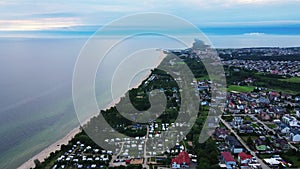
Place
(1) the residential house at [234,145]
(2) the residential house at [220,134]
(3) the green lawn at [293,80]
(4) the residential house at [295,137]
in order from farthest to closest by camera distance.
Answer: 1. (3) the green lawn at [293,80]
2. (2) the residential house at [220,134]
3. (4) the residential house at [295,137]
4. (1) the residential house at [234,145]

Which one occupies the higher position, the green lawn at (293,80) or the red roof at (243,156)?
the green lawn at (293,80)

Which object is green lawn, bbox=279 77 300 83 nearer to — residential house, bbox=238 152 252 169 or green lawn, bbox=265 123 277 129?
green lawn, bbox=265 123 277 129

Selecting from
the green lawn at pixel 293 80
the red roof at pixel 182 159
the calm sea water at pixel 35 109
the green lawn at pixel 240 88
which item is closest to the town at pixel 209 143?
the red roof at pixel 182 159

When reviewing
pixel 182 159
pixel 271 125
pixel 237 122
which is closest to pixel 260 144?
pixel 237 122

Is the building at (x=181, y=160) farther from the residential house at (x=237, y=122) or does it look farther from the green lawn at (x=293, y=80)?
the green lawn at (x=293, y=80)

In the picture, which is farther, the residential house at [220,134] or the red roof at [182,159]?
the residential house at [220,134]

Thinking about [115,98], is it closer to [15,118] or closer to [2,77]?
[15,118]

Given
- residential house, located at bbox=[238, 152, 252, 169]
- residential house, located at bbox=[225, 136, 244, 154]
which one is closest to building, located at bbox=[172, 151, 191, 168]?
residential house, located at bbox=[238, 152, 252, 169]

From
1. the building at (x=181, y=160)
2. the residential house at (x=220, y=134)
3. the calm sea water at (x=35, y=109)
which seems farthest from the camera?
the calm sea water at (x=35, y=109)

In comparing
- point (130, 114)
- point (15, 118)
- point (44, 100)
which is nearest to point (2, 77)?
point (44, 100)
